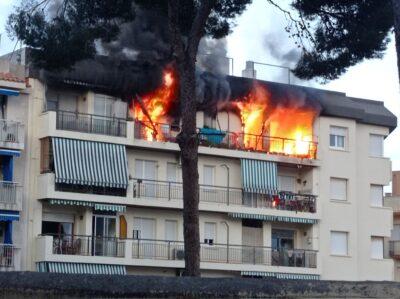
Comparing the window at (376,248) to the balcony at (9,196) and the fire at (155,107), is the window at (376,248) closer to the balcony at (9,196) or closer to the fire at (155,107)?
the fire at (155,107)

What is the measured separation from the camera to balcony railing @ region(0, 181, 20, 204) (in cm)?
5109

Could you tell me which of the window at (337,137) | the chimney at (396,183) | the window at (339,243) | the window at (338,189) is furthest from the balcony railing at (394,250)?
the window at (337,137)

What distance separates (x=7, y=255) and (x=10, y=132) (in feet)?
19.1

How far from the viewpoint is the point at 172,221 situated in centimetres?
5716

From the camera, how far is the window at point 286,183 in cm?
6172

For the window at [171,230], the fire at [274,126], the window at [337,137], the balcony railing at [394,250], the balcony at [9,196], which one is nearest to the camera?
the balcony at [9,196]

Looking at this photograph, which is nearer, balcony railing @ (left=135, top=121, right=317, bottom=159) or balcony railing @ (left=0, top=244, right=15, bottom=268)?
balcony railing @ (left=0, top=244, right=15, bottom=268)

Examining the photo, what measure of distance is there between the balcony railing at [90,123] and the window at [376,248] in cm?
1790

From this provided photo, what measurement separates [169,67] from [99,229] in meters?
8.88

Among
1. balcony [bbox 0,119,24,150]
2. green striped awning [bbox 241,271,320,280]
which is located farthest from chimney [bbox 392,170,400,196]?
balcony [bbox 0,119,24,150]

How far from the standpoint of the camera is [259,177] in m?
59.5

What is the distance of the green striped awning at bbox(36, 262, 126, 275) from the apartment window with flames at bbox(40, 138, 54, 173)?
4.54 m

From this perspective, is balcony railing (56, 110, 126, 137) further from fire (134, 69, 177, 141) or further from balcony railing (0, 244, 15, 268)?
balcony railing (0, 244, 15, 268)

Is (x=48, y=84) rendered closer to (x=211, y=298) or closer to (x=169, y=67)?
(x=169, y=67)
